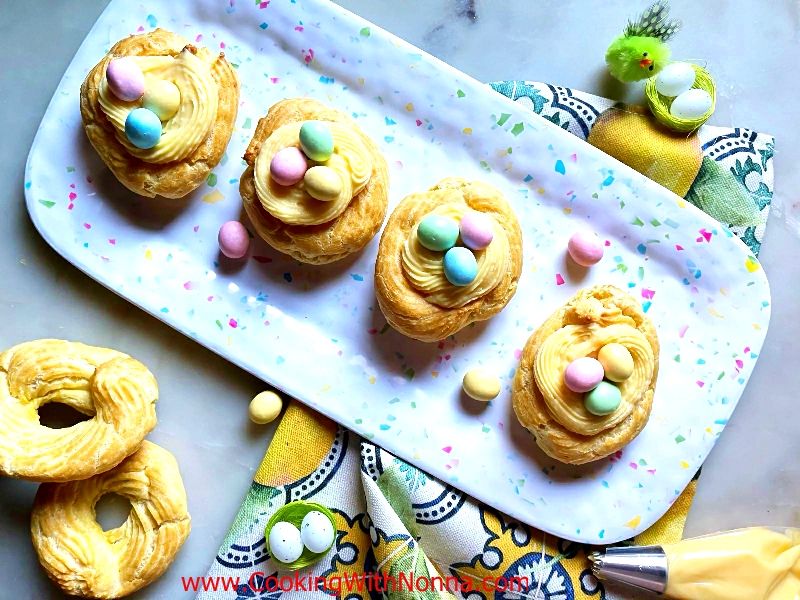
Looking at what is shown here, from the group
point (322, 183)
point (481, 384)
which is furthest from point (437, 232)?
point (481, 384)

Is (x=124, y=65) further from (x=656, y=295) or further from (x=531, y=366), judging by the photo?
(x=656, y=295)

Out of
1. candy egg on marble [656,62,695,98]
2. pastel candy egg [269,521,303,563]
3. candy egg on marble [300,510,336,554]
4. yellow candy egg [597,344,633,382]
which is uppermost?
candy egg on marble [656,62,695,98]

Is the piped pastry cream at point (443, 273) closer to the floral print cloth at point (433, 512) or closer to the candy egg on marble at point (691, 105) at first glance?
the floral print cloth at point (433, 512)

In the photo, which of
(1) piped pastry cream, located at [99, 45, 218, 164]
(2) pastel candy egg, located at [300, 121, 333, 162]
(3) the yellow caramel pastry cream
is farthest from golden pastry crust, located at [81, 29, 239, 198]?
(3) the yellow caramel pastry cream

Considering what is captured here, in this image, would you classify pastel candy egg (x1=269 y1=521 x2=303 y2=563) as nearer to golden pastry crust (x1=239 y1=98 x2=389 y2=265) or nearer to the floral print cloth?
the floral print cloth

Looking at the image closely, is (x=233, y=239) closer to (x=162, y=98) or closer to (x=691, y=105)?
(x=162, y=98)

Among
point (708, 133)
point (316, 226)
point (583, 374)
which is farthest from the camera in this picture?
point (708, 133)
